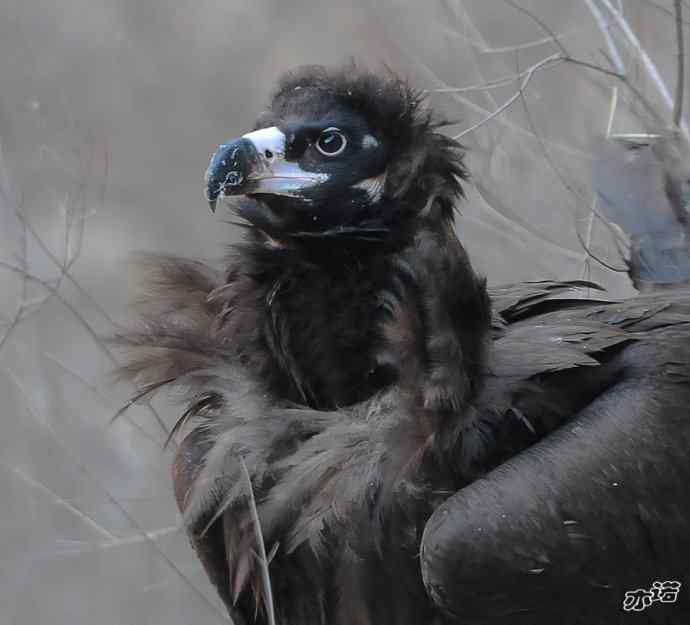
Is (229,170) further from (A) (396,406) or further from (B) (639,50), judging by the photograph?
(B) (639,50)

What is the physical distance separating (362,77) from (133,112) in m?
6.28

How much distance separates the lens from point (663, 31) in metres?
5.71

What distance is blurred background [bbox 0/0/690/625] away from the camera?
5016 millimetres

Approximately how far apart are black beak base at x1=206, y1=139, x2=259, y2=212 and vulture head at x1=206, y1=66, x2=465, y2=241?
0.06 metres

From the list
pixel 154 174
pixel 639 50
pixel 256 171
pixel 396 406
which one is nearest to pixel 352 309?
pixel 396 406

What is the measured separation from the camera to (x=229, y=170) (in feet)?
10.3

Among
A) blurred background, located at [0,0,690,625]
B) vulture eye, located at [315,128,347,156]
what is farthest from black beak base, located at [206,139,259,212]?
blurred background, located at [0,0,690,625]

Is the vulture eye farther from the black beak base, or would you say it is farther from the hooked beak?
the black beak base

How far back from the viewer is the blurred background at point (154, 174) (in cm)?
502

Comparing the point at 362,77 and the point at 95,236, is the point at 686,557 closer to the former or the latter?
the point at 362,77

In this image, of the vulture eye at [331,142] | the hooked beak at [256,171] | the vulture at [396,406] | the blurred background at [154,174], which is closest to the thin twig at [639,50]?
the blurred background at [154,174]

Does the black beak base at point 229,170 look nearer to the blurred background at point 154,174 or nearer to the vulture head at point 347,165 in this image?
the vulture head at point 347,165

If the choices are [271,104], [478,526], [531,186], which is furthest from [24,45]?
[478,526]

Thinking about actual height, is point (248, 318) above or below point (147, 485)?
above
